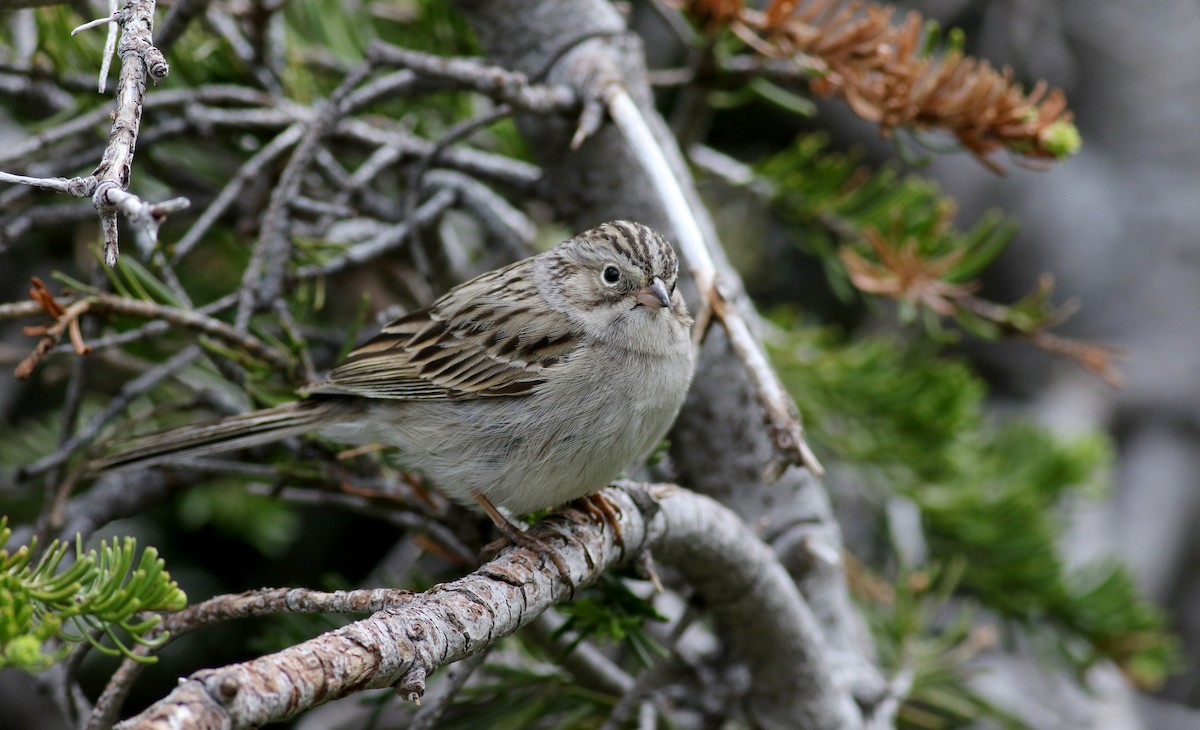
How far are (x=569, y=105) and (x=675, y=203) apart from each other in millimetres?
586

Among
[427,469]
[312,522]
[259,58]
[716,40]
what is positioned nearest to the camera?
[427,469]

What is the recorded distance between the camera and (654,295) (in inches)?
118

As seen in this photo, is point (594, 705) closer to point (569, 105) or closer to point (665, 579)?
point (665, 579)

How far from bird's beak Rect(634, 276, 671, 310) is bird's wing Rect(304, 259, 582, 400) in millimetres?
208

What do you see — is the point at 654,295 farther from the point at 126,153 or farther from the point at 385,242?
the point at 126,153

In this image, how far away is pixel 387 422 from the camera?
3.15 metres

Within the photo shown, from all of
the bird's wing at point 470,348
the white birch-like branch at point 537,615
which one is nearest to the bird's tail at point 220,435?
the bird's wing at point 470,348

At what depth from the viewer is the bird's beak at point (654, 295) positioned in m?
2.99

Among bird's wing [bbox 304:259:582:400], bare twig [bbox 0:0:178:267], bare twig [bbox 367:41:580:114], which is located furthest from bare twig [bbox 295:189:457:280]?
bare twig [bbox 0:0:178:267]

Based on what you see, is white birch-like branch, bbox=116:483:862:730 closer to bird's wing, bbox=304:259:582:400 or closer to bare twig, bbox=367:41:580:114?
bird's wing, bbox=304:259:582:400

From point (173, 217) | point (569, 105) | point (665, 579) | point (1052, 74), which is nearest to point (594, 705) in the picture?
point (665, 579)

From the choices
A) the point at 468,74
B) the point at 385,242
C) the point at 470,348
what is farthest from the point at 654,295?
the point at 385,242

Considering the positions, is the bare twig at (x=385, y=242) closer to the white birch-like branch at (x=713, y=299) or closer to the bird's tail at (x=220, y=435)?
the bird's tail at (x=220, y=435)

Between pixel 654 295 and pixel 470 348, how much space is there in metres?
0.58
